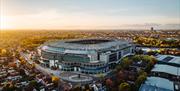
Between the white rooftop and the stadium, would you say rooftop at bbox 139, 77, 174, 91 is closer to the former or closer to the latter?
the white rooftop

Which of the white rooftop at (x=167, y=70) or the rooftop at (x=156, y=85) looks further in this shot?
the white rooftop at (x=167, y=70)

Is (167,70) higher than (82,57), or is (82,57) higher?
(82,57)

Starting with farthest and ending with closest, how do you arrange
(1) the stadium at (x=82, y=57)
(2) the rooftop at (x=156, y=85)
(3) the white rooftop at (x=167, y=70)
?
(1) the stadium at (x=82, y=57) → (3) the white rooftop at (x=167, y=70) → (2) the rooftop at (x=156, y=85)

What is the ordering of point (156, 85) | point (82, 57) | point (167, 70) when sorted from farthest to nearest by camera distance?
point (82, 57), point (167, 70), point (156, 85)

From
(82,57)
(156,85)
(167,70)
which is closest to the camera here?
(156,85)

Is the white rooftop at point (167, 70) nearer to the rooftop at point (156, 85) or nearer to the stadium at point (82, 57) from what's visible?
the rooftop at point (156, 85)

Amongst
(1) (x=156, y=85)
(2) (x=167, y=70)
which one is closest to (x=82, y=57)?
(2) (x=167, y=70)

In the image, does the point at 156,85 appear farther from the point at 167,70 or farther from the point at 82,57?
the point at 82,57

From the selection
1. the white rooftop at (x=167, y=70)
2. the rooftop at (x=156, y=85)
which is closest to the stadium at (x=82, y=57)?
the white rooftop at (x=167, y=70)

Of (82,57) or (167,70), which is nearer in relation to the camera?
(167,70)

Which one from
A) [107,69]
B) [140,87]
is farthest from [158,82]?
[107,69]

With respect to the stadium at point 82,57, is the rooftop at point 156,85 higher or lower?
lower

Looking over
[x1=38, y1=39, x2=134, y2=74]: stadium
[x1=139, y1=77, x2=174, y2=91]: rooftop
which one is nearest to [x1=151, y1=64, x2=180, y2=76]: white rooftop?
[x1=139, y1=77, x2=174, y2=91]: rooftop
